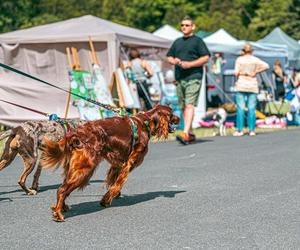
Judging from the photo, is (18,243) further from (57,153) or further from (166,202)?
(166,202)

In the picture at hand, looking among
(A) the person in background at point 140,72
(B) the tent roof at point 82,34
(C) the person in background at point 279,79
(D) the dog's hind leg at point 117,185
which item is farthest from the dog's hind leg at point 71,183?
(C) the person in background at point 279,79

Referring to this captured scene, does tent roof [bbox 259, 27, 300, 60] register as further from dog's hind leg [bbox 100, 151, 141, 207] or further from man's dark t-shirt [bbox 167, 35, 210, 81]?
dog's hind leg [bbox 100, 151, 141, 207]

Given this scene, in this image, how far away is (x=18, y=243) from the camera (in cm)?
562

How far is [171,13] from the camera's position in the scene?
2087 inches

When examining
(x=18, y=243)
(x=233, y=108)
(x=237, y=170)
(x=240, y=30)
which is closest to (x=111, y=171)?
(x=18, y=243)

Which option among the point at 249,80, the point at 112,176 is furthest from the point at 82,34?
the point at 112,176

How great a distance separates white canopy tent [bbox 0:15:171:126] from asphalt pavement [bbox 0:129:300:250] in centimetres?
523

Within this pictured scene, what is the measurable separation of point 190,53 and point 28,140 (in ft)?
19.3

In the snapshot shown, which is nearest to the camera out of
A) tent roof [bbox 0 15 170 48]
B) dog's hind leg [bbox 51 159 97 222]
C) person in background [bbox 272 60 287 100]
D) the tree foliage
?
dog's hind leg [bbox 51 159 97 222]

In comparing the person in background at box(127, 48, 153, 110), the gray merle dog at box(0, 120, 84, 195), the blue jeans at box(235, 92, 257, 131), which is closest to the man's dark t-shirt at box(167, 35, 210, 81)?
the blue jeans at box(235, 92, 257, 131)

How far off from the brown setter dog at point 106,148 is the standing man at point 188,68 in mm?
5451

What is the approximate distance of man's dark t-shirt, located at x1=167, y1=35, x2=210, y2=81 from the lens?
13119 millimetres

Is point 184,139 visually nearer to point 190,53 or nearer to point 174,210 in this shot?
point 190,53

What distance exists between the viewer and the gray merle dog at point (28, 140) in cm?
775
